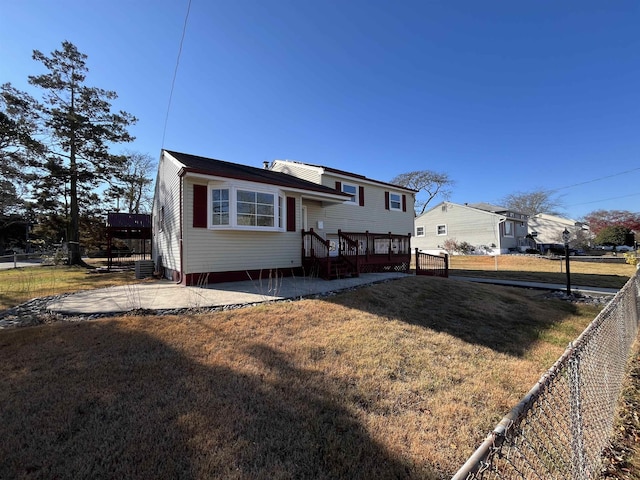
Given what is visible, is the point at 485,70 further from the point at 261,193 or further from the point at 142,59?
the point at 142,59

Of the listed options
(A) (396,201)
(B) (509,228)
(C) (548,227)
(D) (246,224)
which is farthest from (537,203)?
(D) (246,224)

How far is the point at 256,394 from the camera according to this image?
121 inches

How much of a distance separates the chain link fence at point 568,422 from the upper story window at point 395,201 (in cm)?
1361

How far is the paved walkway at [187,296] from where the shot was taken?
6086mm

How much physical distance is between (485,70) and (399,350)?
15900 mm

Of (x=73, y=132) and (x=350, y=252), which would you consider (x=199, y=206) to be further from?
(x=73, y=132)

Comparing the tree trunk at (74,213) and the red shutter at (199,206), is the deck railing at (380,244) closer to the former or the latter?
the red shutter at (199,206)

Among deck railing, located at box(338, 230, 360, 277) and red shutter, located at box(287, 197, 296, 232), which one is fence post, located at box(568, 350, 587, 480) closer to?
deck railing, located at box(338, 230, 360, 277)

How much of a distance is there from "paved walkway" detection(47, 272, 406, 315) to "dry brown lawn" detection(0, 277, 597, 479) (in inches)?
36.5

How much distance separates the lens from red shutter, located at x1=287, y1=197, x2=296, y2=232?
1079 centimetres

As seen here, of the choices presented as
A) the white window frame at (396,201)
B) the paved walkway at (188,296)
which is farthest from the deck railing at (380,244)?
the white window frame at (396,201)

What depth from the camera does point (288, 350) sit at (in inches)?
166

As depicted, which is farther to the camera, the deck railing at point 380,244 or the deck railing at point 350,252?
the deck railing at point 380,244

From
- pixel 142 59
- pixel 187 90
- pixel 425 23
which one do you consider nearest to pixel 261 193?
pixel 187 90
